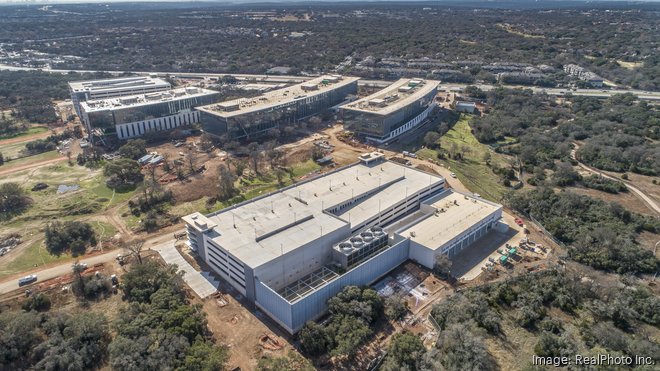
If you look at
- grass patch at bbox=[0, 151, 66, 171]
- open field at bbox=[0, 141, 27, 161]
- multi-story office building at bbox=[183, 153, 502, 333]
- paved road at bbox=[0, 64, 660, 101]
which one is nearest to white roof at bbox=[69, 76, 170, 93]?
open field at bbox=[0, 141, 27, 161]

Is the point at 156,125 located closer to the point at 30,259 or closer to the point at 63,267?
the point at 30,259

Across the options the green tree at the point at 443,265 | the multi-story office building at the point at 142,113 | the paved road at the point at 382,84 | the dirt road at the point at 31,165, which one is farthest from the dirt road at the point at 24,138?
the green tree at the point at 443,265

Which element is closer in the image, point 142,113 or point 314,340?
point 314,340

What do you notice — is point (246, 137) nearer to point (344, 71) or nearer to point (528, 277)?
point (528, 277)

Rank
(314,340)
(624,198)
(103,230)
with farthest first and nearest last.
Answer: (624,198) < (103,230) < (314,340)

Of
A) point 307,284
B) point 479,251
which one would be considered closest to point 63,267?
point 307,284

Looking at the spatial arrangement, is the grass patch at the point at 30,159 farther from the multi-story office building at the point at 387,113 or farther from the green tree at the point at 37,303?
the multi-story office building at the point at 387,113
